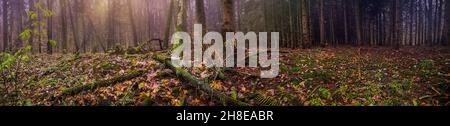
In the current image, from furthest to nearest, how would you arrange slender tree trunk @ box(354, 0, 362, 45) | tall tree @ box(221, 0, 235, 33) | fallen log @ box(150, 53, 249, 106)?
1. slender tree trunk @ box(354, 0, 362, 45)
2. tall tree @ box(221, 0, 235, 33)
3. fallen log @ box(150, 53, 249, 106)

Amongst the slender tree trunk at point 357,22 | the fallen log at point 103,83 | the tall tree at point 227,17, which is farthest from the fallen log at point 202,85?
the slender tree trunk at point 357,22

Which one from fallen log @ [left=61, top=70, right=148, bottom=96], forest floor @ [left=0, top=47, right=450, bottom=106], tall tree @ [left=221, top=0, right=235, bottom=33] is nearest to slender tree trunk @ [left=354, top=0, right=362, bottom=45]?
forest floor @ [left=0, top=47, right=450, bottom=106]

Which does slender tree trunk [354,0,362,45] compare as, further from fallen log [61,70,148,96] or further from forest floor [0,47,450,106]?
fallen log [61,70,148,96]

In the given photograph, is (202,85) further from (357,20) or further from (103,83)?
(357,20)

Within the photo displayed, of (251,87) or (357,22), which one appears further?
(357,22)

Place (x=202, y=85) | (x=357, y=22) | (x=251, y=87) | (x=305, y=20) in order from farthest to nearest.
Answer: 1. (x=357, y=22)
2. (x=305, y=20)
3. (x=251, y=87)
4. (x=202, y=85)

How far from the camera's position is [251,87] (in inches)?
270

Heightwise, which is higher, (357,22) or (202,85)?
(357,22)

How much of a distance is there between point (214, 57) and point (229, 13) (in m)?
1.48

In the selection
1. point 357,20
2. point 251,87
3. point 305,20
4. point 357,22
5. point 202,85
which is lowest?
point 251,87

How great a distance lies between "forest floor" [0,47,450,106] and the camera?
604cm

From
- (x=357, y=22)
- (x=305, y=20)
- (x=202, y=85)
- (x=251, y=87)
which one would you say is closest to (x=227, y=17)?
(x=251, y=87)

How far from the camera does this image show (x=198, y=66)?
26.1 ft
